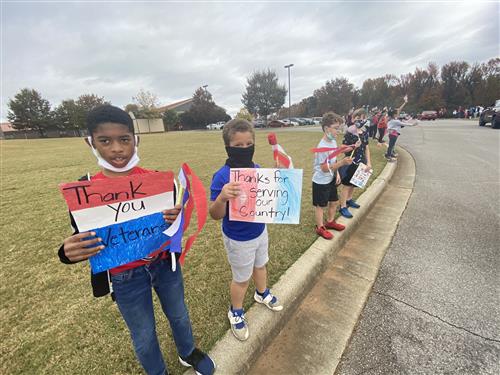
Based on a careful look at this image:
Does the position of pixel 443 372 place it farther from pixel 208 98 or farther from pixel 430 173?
pixel 208 98

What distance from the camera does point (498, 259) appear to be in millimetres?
3006

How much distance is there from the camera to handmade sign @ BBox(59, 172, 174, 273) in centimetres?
123

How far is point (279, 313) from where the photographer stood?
2193 mm

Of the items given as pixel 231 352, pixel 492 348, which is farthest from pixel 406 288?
pixel 231 352

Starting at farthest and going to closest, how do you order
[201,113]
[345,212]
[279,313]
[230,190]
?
[201,113], [345,212], [279,313], [230,190]

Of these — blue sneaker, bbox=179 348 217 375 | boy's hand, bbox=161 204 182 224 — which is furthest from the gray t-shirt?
blue sneaker, bbox=179 348 217 375

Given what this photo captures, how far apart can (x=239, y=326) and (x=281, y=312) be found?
44 centimetres

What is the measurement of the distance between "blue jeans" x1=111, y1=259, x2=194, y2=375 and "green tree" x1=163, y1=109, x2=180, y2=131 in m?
53.3

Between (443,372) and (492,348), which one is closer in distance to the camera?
(443,372)

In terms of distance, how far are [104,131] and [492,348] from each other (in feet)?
10.4

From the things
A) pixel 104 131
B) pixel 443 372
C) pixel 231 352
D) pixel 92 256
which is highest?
pixel 104 131

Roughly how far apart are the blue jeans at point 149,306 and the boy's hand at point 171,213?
296 millimetres

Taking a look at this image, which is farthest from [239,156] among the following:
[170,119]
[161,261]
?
[170,119]

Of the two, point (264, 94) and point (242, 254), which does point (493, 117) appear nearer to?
point (242, 254)
